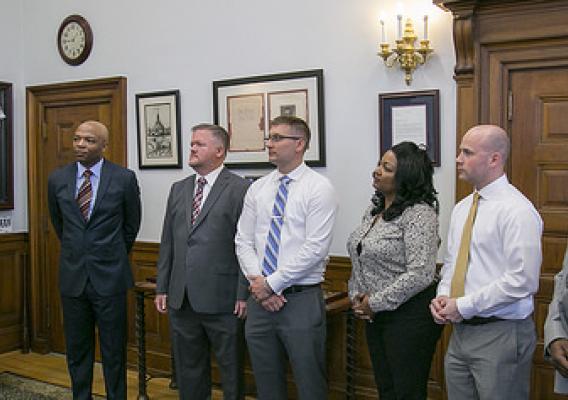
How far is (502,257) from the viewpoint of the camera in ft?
7.70

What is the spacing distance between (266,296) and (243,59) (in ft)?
5.50

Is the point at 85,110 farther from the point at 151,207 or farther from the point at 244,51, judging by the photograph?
the point at 244,51

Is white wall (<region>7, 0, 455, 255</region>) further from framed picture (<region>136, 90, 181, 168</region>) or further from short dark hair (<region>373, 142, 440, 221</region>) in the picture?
short dark hair (<region>373, 142, 440, 221</region>)

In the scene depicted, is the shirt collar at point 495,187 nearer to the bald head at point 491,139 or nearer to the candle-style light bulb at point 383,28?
the bald head at point 491,139

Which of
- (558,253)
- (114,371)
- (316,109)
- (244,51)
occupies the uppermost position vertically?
(244,51)

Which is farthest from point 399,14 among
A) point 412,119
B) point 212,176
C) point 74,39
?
point 74,39

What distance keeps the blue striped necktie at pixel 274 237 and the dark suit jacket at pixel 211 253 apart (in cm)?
21

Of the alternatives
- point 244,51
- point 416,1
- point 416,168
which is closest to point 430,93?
point 416,1

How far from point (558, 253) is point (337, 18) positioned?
162 centimetres

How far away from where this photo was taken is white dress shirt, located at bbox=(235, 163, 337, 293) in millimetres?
2875

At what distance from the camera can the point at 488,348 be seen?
235 centimetres

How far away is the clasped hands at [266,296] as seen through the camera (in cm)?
290

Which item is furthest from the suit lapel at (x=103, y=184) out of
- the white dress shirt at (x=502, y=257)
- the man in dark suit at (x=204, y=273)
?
the white dress shirt at (x=502, y=257)

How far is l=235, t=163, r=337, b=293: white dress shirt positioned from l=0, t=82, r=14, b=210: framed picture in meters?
2.59
